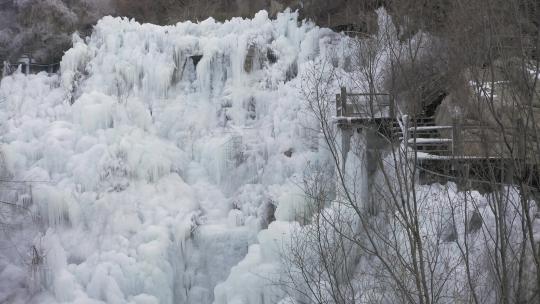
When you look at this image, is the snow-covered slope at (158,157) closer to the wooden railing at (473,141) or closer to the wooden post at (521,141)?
the wooden railing at (473,141)

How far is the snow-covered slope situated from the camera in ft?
30.8

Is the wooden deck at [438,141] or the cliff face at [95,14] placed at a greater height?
the cliff face at [95,14]

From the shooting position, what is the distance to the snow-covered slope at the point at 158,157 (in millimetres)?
9375

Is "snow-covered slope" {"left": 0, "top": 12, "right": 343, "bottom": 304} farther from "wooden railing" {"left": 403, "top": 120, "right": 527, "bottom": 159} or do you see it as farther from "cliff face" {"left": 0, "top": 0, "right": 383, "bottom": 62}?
"wooden railing" {"left": 403, "top": 120, "right": 527, "bottom": 159}

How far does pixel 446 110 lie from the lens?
31.4 ft

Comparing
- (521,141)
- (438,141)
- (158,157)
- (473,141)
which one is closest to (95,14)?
(158,157)

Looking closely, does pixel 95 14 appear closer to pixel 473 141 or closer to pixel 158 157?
pixel 158 157

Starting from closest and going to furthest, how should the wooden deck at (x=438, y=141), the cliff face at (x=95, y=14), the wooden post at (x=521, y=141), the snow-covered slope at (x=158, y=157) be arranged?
the wooden post at (x=521, y=141) → the wooden deck at (x=438, y=141) → the snow-covered slope at (x=158, y=157) → the cliff face at (x=95, y=14)

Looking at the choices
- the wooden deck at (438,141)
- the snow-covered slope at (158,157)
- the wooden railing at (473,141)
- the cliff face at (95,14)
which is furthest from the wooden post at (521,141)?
the cliff face at (95,14)

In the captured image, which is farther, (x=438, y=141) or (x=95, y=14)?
(x=95, y=14)

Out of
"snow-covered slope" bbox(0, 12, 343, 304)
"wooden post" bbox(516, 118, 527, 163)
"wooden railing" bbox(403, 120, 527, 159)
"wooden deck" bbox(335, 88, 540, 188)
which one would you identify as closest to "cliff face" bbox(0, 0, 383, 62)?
"snow-covered slope" bbox(0, 12, 343, 304)

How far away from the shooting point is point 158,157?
11.1 m

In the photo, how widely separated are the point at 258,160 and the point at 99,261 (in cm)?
364

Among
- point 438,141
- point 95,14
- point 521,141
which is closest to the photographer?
point 521,141
